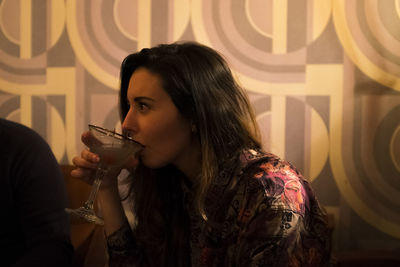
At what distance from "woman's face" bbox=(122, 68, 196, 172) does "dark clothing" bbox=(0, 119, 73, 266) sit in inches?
Answer: 13.4

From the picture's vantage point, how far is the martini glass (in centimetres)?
102

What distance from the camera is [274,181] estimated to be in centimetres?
99

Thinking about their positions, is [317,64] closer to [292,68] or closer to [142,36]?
[292,68]

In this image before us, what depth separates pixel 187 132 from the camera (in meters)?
1.19

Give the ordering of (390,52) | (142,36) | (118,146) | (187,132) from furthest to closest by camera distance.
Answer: (142,36) < (390,52) < (187,132) < (118,146)

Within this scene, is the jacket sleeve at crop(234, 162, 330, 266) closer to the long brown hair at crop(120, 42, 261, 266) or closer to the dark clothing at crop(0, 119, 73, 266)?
the long brown hair at crop(120, 42, 261, 266)

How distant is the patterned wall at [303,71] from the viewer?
6.41ft

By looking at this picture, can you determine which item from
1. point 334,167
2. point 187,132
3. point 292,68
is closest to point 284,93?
point 292,68

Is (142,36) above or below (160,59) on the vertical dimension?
above

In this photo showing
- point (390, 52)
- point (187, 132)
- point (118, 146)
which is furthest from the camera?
point (390, 52)

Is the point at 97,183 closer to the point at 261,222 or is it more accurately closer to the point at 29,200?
the point at 29,200

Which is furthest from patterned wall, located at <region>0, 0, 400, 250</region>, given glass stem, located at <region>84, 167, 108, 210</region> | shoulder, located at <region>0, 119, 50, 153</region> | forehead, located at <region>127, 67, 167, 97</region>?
glass stem, located at <region>84, 167, 108, 210</region>

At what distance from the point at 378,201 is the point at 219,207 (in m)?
1.25

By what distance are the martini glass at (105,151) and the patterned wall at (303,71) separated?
104 centimetres
